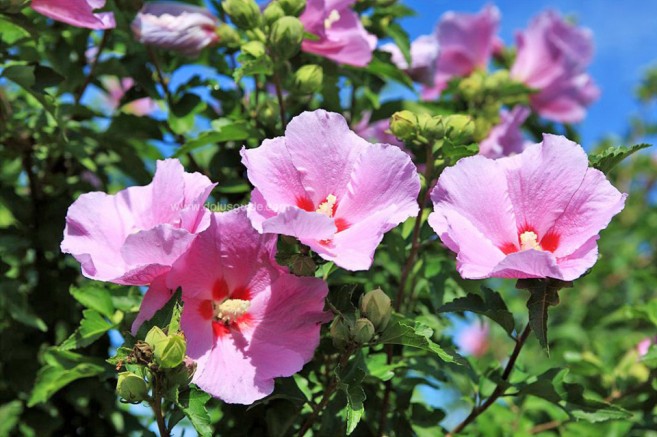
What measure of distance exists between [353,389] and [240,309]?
224 mm

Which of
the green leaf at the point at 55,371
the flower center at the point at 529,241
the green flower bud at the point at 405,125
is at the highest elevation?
the green flower bud at the point at 405,125

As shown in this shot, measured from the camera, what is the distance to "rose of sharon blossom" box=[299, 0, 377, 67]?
1.79m

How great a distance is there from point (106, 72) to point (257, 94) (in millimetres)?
427

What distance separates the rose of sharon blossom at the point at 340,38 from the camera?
1.79m

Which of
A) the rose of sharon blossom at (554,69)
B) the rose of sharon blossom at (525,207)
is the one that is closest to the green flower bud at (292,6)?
the rose of sharon blossom at (525,207)

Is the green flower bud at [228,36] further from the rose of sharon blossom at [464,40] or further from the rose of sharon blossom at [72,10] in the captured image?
the rose of sharon blossom at [464,40]

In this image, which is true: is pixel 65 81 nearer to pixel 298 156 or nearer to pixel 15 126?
pixel 15 126

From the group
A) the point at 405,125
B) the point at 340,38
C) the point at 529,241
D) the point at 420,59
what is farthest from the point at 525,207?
the point at 420,59

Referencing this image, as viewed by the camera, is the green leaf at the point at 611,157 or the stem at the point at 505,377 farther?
the stem at the point at 505,377

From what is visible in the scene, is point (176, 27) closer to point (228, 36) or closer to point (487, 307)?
point (228, 36)

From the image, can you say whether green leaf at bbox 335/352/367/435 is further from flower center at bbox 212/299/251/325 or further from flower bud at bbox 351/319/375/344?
flower center at bbox 212/299/251/325

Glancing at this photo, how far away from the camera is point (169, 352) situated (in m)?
1.08

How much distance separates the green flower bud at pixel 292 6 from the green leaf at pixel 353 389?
77 cm

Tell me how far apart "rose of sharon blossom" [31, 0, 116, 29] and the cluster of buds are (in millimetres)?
906
